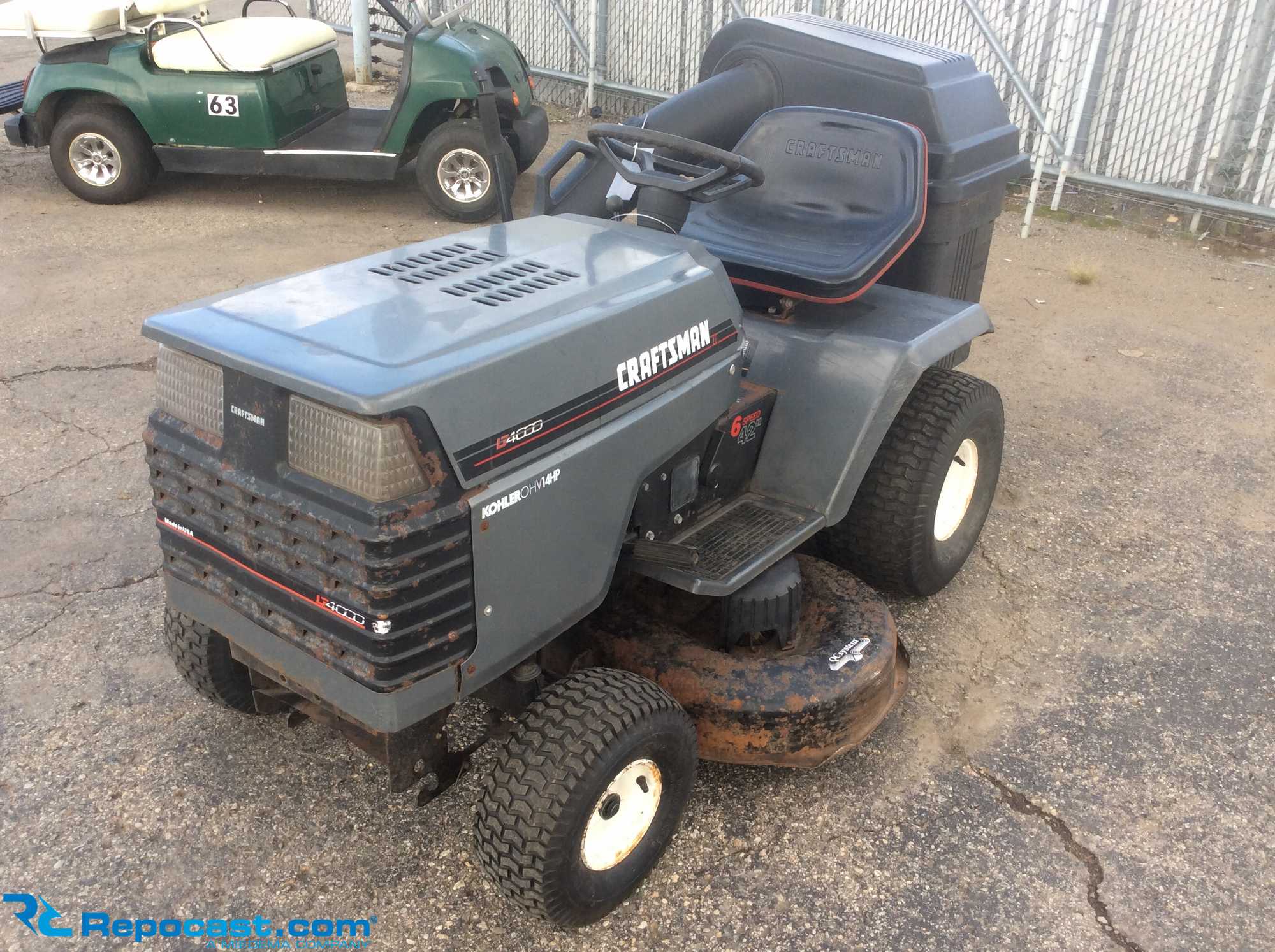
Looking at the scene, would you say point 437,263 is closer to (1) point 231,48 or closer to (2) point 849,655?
(2) point 849,655

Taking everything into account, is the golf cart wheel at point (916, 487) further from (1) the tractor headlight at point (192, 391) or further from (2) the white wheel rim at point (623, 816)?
(1) the tractor headlight at point (192, 391)

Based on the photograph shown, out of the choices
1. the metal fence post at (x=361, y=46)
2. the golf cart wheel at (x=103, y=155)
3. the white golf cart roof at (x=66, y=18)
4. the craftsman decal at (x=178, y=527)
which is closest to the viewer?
the craftsman decal at (x=178, y=527)

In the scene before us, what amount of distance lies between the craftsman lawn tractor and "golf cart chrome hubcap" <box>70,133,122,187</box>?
4437 mm

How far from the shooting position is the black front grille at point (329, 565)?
6.31 ft

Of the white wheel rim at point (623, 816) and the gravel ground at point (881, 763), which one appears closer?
the white wheel rim at point (623, 816)

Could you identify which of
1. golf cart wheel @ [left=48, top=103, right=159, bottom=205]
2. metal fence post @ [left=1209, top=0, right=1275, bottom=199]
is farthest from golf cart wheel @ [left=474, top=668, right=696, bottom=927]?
metal fence post @ [left=1209, top=0, right=1275, bottom=199]

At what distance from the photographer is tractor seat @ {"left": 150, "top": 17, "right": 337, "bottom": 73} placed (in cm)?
625

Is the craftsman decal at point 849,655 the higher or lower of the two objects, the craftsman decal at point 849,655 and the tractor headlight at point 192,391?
the lower

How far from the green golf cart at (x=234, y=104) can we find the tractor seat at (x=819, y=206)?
3143mm

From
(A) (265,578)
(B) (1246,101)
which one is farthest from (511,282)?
(B) (1246,101)

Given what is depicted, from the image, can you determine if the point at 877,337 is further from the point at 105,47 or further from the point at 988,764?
the point at 105,47

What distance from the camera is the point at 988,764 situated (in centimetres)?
281

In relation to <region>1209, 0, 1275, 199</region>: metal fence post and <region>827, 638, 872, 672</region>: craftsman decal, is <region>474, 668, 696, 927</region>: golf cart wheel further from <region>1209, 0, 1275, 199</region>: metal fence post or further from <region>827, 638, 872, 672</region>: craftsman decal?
<region>1209, 0, 1275, 199</region>: metal fence post

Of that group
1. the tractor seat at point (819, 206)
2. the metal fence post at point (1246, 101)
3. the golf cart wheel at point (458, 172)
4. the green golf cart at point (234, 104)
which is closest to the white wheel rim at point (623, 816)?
the tractor seat at point (819, 206)
